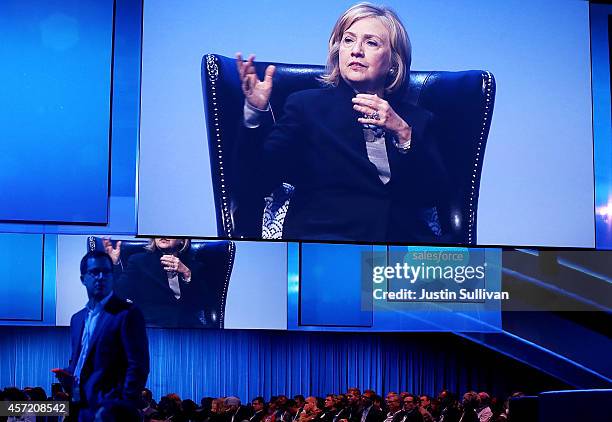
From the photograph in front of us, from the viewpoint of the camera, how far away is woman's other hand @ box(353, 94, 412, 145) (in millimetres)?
5801

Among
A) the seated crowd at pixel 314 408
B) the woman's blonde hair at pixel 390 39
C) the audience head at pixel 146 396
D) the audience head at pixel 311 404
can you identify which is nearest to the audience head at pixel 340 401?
the seated crowd at pixel 314 408

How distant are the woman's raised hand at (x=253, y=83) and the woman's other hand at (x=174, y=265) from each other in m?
1.13

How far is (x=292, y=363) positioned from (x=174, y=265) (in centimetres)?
111

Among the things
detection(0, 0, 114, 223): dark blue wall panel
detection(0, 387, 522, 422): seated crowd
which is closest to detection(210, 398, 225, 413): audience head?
detection(0, 387, 522, 422): seated crowd

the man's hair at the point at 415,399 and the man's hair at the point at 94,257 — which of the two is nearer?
the man's hair at the point at 94,257

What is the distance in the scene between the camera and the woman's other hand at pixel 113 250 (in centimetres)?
570

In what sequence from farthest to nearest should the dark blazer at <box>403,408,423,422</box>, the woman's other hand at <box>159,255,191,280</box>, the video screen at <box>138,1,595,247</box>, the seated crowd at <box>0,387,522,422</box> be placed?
1. the woman's other hand at <box>159,255,191,280</box>
2. the video screen at <box>138,1,595,247</box>
3. the seated crowd at <box>0,387,522,422</box>
4. the dark blazer at <box>403,408,423,422</box>

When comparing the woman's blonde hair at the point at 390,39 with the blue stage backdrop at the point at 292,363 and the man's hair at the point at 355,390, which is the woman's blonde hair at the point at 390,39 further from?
the man's hair at the point at 355,390

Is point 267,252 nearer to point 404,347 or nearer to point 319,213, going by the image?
point 319,213

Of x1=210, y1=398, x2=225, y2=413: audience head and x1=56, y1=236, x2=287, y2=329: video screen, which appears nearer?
x1=56, y1=236, x2=287, y2=329: video screen

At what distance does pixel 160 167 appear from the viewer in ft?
18.3

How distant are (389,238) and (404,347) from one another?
3.09 feet

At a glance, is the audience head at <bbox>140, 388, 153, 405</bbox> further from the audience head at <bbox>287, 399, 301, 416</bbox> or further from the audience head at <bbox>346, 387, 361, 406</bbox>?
the audience head at <bbox>346, 387, 361, 406</bbox>

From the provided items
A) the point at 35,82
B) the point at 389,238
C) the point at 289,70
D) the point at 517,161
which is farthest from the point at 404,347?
the point at 35,82
